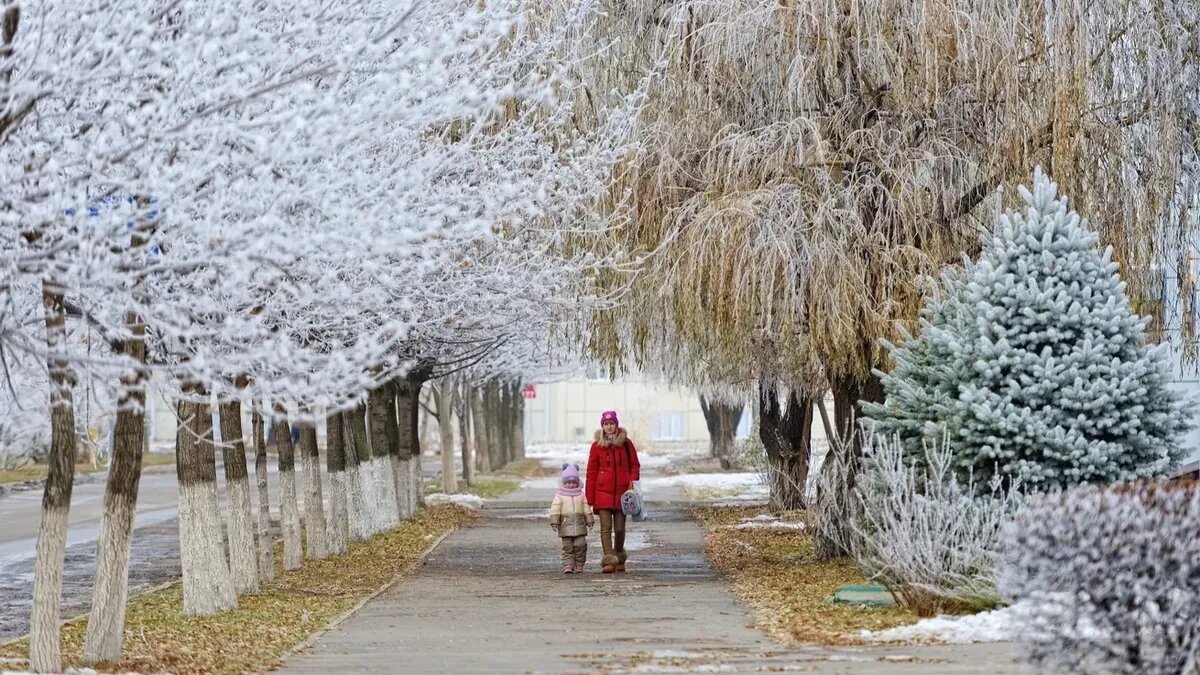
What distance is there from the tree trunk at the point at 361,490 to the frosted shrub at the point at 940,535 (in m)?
11.9

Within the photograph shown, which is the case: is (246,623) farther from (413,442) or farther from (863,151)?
(413,442)

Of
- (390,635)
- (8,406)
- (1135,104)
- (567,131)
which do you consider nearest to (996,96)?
(1135,104)

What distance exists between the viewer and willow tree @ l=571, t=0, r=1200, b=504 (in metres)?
16.7

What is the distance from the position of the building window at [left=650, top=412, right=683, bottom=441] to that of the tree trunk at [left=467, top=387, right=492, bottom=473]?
29.5 meters

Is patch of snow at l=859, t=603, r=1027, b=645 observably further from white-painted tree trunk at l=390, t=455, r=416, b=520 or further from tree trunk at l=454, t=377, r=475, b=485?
tree trunk at l=454, t=377, r=475, b=485

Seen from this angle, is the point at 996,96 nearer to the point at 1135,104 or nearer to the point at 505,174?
the point at 1135,104

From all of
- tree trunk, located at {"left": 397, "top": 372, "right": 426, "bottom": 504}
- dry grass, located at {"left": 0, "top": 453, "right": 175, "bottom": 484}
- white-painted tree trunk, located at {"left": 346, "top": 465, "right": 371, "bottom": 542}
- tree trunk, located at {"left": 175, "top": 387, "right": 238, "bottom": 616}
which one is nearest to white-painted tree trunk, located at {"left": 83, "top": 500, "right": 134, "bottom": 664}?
tree trunk, located at {"left": 175, "top": 387, "right": 238, "bottom": 616}

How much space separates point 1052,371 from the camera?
13.2 meters

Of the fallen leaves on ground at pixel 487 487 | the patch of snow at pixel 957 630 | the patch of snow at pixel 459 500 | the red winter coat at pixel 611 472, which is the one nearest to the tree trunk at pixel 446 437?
the fallen leaves on ground at pixel 487 487

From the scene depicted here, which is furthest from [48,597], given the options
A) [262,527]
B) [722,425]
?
[722,425]

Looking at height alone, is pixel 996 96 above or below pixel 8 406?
above

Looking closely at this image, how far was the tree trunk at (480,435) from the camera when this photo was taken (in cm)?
5019

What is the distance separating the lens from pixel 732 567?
20.0m

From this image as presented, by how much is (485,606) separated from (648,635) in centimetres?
307
